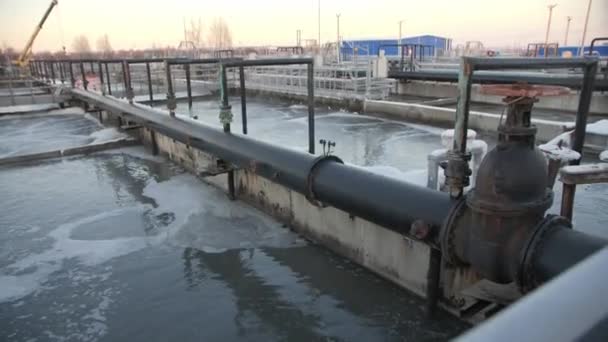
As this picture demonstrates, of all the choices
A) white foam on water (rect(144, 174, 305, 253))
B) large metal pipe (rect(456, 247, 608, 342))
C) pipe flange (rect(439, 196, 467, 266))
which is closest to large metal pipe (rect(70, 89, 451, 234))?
pipe flange (rect(439, 196, 467, 266))

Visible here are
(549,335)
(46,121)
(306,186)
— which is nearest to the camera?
(549,335)

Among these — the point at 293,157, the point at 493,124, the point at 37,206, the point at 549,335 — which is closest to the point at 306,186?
the point at 293,157

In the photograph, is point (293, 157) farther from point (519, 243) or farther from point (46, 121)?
point (46, 121)

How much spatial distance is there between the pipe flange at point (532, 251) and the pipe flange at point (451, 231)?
0.48 meters

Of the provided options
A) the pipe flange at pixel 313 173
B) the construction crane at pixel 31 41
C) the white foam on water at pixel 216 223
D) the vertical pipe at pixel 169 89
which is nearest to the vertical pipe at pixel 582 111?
the pipe flange at pixel 313 173

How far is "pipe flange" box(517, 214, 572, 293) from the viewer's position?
2.53 meters

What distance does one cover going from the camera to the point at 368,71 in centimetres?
1372

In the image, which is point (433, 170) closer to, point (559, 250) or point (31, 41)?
point (559, 250)

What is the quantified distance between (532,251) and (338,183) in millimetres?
1922

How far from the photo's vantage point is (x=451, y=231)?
118 inches

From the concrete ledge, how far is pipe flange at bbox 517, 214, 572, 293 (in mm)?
6220

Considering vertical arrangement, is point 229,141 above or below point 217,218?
above

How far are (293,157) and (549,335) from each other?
4.27m

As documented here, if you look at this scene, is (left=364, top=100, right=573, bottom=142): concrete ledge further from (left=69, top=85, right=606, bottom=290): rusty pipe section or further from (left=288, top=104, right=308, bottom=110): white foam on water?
(left=69, top=85, right=606, bottom=290): rusty pipe section
